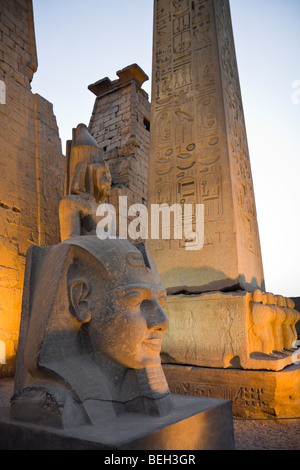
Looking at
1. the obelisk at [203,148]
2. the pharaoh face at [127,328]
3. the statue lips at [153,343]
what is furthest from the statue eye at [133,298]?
the obelisk at [203,148]

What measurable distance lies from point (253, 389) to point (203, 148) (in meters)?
2.46


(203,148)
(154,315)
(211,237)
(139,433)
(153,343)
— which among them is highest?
(203,148)

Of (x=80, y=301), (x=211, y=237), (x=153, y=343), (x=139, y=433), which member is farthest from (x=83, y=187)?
(x=139, y=433)

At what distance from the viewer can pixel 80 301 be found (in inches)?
65.9

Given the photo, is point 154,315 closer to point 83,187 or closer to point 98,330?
point 98,330

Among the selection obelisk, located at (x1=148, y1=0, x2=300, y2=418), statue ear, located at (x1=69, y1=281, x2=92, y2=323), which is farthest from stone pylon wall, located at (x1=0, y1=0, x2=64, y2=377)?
statue ear, located at (x1=69, y1=281, x2=92, y2=323)

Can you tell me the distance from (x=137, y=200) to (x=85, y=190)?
13.7ft

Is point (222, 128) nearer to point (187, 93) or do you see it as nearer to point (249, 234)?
point (187, 93)

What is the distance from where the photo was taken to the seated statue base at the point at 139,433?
4.12 ft

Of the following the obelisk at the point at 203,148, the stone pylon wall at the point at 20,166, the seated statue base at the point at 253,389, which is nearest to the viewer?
the seated statue base at the point at 253,389

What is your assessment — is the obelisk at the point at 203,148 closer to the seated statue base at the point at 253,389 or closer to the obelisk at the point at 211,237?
the obelisk at the point at 211,237

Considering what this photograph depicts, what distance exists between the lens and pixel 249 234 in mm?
3930

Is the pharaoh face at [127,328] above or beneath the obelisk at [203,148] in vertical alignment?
beneath
